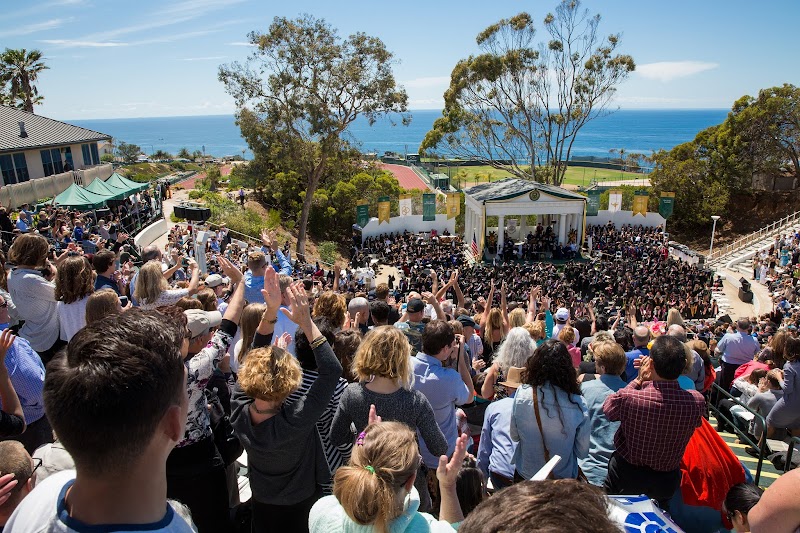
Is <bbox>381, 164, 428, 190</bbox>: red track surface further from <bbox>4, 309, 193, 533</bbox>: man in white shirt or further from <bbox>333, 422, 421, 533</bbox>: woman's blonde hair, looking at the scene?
<bbox>4, 309, 193, 533</bbox>: man in white shirt

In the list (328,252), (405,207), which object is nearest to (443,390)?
(328,252)

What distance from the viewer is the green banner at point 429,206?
103ft

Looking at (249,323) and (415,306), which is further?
(415,306)

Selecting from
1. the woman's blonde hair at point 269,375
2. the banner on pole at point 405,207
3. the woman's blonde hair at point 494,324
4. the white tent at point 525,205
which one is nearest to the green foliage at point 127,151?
the banner on pole at point 405,207

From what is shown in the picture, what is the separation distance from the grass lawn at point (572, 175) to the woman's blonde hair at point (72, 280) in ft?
176

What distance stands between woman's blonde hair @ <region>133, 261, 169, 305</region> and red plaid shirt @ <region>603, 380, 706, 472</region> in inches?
139

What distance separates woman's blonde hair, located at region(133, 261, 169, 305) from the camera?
14.3 ft

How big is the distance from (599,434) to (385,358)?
5.58 ft

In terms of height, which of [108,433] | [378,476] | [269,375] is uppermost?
[108,433]

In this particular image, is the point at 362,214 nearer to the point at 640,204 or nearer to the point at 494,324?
the point at 640,204

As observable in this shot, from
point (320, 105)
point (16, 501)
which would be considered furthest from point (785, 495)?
point (320, 105)

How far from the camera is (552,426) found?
3.09 metres

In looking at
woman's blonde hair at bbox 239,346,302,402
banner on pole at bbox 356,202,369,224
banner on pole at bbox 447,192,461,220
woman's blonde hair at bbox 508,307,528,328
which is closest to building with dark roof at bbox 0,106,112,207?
banner on pole at bbox 356,202,369,224

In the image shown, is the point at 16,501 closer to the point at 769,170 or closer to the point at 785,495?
the point at 785,495
